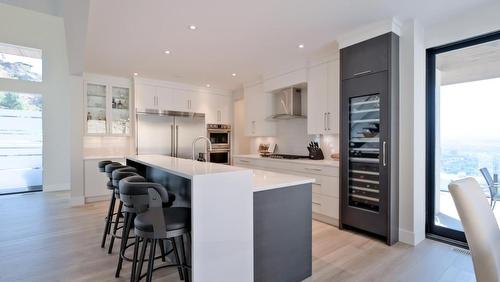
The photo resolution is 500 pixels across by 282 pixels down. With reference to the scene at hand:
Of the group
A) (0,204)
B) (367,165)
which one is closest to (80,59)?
(0,204)

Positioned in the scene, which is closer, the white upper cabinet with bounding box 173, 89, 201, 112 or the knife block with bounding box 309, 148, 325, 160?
the knife block with bounding box 309, 148, 325, 160

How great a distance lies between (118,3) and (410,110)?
313cm

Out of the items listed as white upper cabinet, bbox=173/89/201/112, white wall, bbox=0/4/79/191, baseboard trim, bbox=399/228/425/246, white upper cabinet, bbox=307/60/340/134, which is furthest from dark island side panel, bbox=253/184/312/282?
white wall, bbox=0/4/79/191

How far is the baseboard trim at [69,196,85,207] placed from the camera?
440 cm

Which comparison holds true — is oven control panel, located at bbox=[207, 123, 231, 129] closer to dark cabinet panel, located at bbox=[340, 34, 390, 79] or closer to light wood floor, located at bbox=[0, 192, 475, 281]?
light wood floor, located at bbox=[0, 192, 475, 281]

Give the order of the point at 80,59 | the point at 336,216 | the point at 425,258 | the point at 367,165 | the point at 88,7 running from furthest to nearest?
the point at 80,59 < the point at 336,216 < the point at 367,165 < the point at 425,258 < the point at 88,7

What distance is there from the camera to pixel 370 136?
3.01 m

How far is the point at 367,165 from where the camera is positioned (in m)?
3.02

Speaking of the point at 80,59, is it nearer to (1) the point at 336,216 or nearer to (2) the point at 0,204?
(2) the point at 0,204

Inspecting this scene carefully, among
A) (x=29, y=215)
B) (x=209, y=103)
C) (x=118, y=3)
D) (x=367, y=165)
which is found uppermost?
(x=118, y=3)

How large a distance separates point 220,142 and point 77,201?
9.79 feet

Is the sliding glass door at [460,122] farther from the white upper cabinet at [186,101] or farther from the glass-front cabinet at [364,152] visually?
the white upper cabinet at [186,101]

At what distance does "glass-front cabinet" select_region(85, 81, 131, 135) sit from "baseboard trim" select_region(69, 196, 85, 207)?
1.24m

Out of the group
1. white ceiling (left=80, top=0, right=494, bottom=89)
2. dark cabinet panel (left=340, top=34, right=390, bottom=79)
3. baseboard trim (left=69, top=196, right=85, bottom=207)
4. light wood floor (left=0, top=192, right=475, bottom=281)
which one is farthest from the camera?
baseboard trim (left=69, top=196, right=85, bottom=207)
